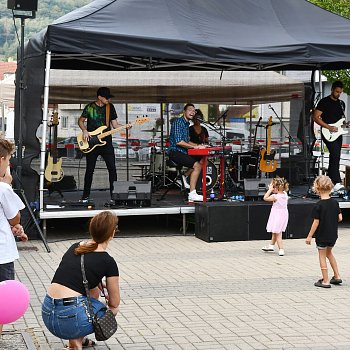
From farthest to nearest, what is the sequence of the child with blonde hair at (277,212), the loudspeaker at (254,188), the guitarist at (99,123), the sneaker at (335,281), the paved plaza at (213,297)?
the guitarist at (99,123) → the loudspeaker at (254,188) → the child with blonde hair at (277,212) → the sneaker at (335,281) → the paved plaza at (213,297)

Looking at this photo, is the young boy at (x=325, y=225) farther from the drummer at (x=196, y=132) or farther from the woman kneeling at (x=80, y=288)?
the drummer at (x=196, y=132)

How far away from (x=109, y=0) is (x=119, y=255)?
432 centimetres

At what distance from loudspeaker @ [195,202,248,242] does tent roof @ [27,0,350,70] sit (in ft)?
7.21

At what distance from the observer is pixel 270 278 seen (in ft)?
31.4

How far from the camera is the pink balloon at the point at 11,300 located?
5.71 metres

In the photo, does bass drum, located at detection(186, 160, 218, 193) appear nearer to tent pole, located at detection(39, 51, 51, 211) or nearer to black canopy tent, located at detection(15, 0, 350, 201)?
black canopy tent, located at detection(15, 0, 350, 201)

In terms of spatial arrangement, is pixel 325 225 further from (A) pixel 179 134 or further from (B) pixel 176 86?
(B) pixel 176 86

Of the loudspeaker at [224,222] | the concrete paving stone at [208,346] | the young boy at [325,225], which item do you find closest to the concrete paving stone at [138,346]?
the concrete paving stone at [208,346]

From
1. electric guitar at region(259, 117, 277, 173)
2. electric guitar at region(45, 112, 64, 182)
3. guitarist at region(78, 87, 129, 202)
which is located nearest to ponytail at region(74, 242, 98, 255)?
guitarist at region(78, 87, 129, 202)

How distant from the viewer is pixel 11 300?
573 cm

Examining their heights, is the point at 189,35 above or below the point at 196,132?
above

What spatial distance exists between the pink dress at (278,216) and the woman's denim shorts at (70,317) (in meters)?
5.62

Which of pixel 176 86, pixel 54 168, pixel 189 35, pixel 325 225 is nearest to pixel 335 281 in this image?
pixel 325 225

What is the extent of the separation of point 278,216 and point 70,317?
587cm
